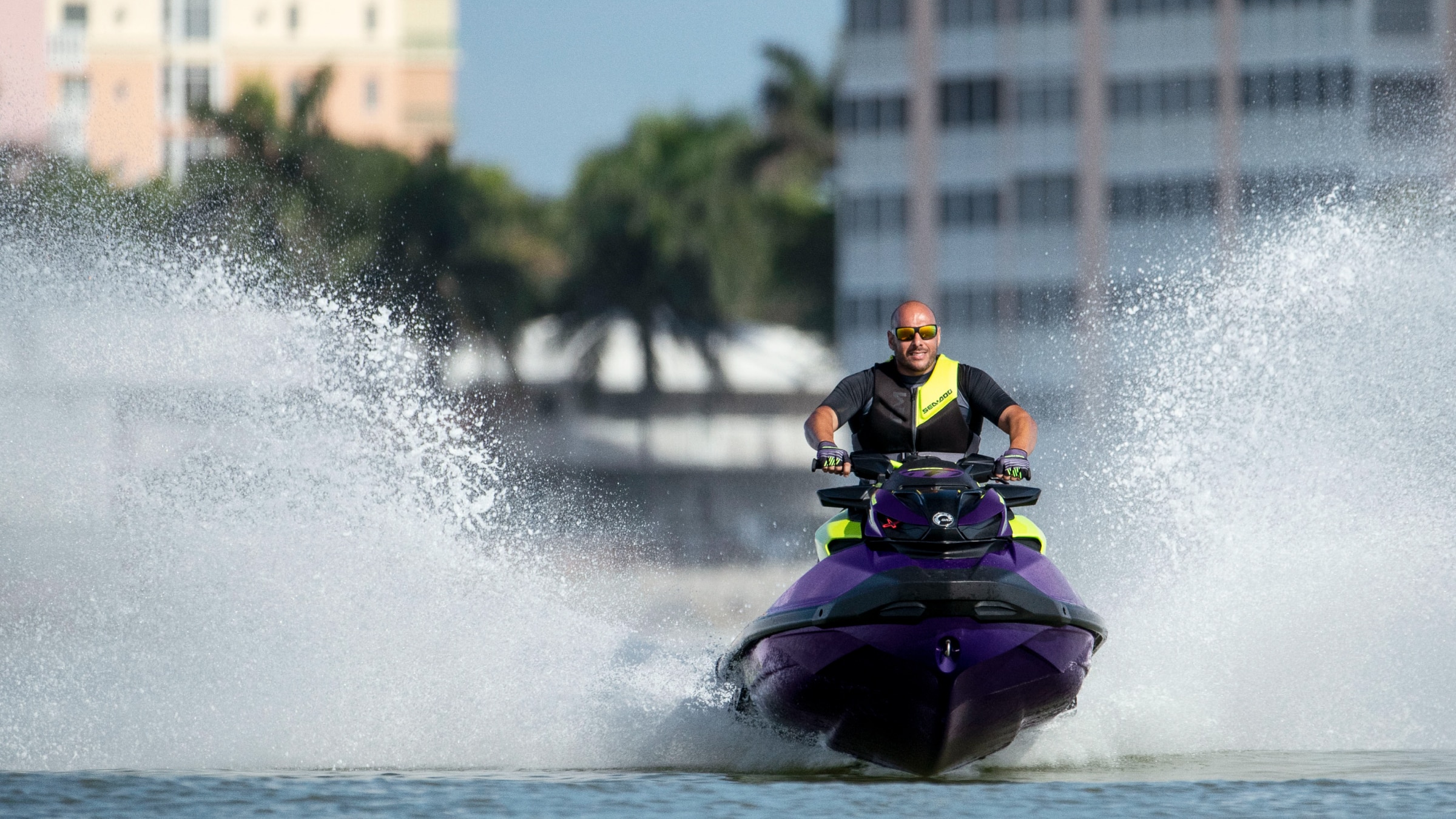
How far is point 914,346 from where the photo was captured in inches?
388

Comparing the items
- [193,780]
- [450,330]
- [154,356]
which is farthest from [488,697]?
[450,330]

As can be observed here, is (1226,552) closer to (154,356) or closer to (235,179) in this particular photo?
(154,356)

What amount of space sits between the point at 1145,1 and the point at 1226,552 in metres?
33.9

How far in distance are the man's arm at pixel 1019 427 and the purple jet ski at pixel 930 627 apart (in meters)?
0.38

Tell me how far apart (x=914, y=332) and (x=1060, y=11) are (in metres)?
37.4

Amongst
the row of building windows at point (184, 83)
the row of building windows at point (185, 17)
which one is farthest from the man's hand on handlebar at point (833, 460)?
the row of building windows at point (185, 17)

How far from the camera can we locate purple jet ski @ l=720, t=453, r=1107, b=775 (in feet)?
29.5

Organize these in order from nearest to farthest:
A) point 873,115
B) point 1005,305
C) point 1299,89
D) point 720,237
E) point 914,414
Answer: point 914,414 < point 1299,89 < point 1005,305 < point 873,115 < point 720,237

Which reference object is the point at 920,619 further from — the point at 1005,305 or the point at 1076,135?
the point at 1076,135

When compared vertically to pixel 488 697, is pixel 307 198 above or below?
above

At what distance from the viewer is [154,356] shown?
14305 millimetres

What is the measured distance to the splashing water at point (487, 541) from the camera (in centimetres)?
1099

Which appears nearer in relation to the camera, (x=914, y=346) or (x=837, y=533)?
(x=837, y=533)

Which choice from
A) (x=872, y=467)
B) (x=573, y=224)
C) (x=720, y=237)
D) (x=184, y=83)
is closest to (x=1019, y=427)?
(x=872, y=467)
